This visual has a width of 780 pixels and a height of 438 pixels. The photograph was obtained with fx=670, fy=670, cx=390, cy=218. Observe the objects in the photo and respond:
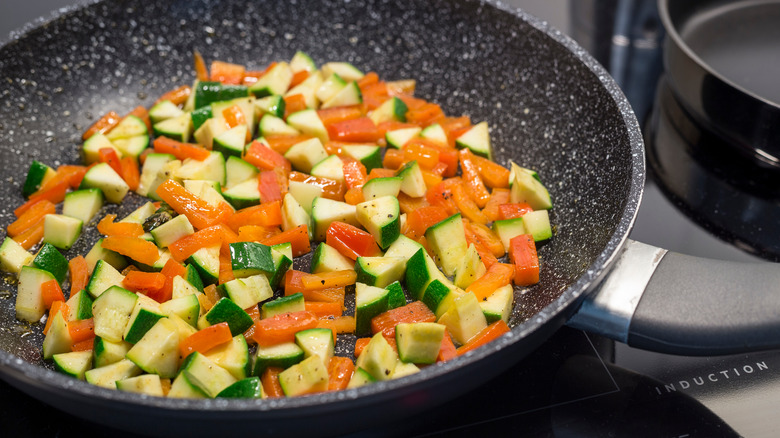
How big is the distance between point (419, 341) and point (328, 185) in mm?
556

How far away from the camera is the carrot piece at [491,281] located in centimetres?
146

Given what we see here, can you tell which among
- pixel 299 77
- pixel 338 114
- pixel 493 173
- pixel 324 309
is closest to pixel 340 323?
pixel 324 309

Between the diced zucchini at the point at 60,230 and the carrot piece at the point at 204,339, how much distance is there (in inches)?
20.5

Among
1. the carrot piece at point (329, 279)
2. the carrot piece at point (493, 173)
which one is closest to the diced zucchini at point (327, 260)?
the carrot piece at point (329, 279)

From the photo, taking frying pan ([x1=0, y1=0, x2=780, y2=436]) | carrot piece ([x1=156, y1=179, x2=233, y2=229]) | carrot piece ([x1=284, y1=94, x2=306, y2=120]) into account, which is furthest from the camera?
carrot piece ([x1=284, y1=94, x2=306, y2=120])

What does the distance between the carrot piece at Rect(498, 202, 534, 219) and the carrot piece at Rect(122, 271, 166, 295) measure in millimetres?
810

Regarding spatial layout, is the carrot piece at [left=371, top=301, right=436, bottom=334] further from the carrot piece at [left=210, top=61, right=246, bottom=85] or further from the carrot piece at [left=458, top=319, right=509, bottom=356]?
the carrot piece at [left=210, top=61, right=246, bottom=85]

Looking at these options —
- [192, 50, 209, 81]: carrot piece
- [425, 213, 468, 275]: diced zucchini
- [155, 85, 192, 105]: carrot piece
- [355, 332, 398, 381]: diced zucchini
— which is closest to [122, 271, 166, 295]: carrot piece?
[355, 332, 398, 381]: diced zucchini

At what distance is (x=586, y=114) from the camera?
1.72m

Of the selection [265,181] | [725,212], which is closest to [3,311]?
[265,181]

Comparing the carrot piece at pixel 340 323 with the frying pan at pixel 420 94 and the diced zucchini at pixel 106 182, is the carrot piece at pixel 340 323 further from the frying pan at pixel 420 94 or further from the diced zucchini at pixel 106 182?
the diced zucchini at pixel 106 182

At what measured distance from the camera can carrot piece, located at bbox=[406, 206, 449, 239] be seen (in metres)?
1.60

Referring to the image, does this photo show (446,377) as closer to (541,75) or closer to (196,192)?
(196,192)

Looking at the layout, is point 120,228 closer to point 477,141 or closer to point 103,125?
point 103,125
